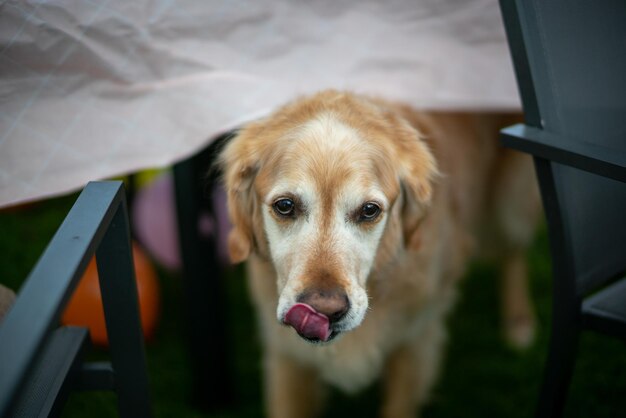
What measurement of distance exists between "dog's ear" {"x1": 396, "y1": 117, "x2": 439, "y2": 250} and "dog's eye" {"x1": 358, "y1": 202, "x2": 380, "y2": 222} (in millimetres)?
178

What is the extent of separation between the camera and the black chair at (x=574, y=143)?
4.80 ft

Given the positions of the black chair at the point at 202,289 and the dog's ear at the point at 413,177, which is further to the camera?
the black chair at the point at 202,289

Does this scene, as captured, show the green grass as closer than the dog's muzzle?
No

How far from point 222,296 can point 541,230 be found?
2.18 m

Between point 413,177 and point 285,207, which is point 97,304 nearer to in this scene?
point 285,207

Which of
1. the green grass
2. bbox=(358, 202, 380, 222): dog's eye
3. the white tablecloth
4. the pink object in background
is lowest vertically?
the green grass

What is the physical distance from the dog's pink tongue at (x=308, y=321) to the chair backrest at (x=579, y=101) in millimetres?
631

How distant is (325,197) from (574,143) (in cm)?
60

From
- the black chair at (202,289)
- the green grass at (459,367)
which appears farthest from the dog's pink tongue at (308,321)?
the green grass at (459,367)

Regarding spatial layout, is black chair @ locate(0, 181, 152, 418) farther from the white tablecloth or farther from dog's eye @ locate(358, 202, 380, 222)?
dog's eye @ locate(358, 202, 380, 222)

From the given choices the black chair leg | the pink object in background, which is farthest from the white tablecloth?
the pink object in background

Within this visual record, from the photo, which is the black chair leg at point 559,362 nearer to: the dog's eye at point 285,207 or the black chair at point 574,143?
the black chair at point 574,143

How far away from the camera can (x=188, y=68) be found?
181 cm

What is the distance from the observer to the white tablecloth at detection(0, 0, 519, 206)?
1.60 m
